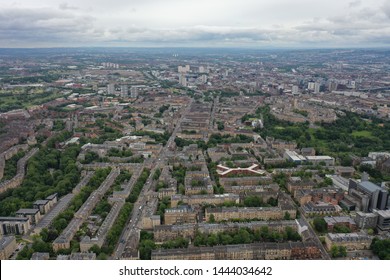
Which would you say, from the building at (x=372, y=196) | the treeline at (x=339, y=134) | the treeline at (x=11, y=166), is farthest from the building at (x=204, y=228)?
the treeline at (x=11, y=166)

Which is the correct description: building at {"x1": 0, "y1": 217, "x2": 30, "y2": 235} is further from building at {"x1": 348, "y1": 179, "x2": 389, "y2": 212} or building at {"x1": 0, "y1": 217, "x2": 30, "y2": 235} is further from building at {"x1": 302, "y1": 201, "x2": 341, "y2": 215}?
building at {"x1": 348, "y1": 179, "x2": 389, "y2": 212}

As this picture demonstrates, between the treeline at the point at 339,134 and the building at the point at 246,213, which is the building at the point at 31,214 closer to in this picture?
the building at the point at 246,213

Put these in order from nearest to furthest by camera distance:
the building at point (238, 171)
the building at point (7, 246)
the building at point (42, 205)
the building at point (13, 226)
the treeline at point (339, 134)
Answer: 1. the building at point (7, 246)
2. the building at point (13, 226)
3. the building at point (42, 205)
4. the building at point (238, 171)
5. the treeline at point (339, 134)

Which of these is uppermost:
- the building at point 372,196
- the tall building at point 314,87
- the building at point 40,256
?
the tall building at point 314,87

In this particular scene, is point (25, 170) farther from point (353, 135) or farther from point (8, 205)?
point (353, 135)

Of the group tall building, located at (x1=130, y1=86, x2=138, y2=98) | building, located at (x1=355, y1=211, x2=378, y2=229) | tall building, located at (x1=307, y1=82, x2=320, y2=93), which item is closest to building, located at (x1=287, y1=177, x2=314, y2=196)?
building, located at (x1=355, y1=211, x2=378, y2=229)

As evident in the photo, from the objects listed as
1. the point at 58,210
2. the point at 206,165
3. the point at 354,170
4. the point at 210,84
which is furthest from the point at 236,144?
the point at 210,84

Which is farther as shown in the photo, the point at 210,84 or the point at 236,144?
the point at 210,84
